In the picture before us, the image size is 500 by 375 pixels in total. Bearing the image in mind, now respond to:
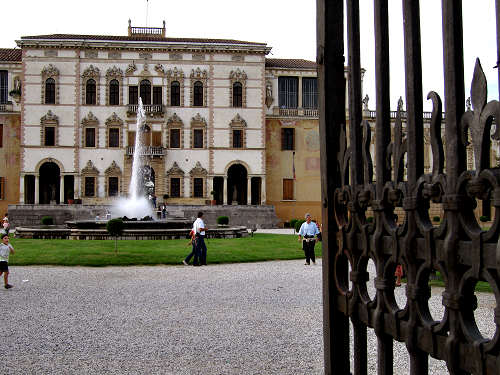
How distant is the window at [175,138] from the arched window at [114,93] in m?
4.78

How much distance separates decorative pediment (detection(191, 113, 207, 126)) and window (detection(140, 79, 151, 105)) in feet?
12.1

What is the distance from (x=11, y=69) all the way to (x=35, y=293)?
37452 millimetres

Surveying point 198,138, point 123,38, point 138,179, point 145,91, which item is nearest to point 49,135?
point 138,179

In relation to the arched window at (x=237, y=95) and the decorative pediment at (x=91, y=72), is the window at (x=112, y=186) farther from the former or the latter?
the arched window at (x=237, y=95)

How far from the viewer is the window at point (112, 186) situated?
40812 mm

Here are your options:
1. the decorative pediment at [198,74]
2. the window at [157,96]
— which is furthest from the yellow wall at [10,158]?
the decorative pediment at [198,74]

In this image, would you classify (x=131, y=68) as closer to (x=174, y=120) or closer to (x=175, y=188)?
(x=174, y=120)

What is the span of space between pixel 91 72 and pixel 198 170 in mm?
11090

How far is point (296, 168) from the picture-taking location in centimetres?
4331

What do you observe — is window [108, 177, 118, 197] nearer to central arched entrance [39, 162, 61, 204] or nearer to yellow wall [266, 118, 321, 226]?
central arched entrance [39, 162, 61, 204]

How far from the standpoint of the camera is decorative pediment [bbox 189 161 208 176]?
1633 inches

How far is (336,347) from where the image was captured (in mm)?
2252

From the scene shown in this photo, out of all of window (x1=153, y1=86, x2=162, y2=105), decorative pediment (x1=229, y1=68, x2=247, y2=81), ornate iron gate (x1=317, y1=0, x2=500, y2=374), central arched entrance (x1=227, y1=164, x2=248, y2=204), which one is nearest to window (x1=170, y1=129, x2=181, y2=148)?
window (x1=153, y1=86, x2=162, y2=105)

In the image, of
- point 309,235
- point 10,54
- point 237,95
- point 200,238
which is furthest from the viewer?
point 10,54
